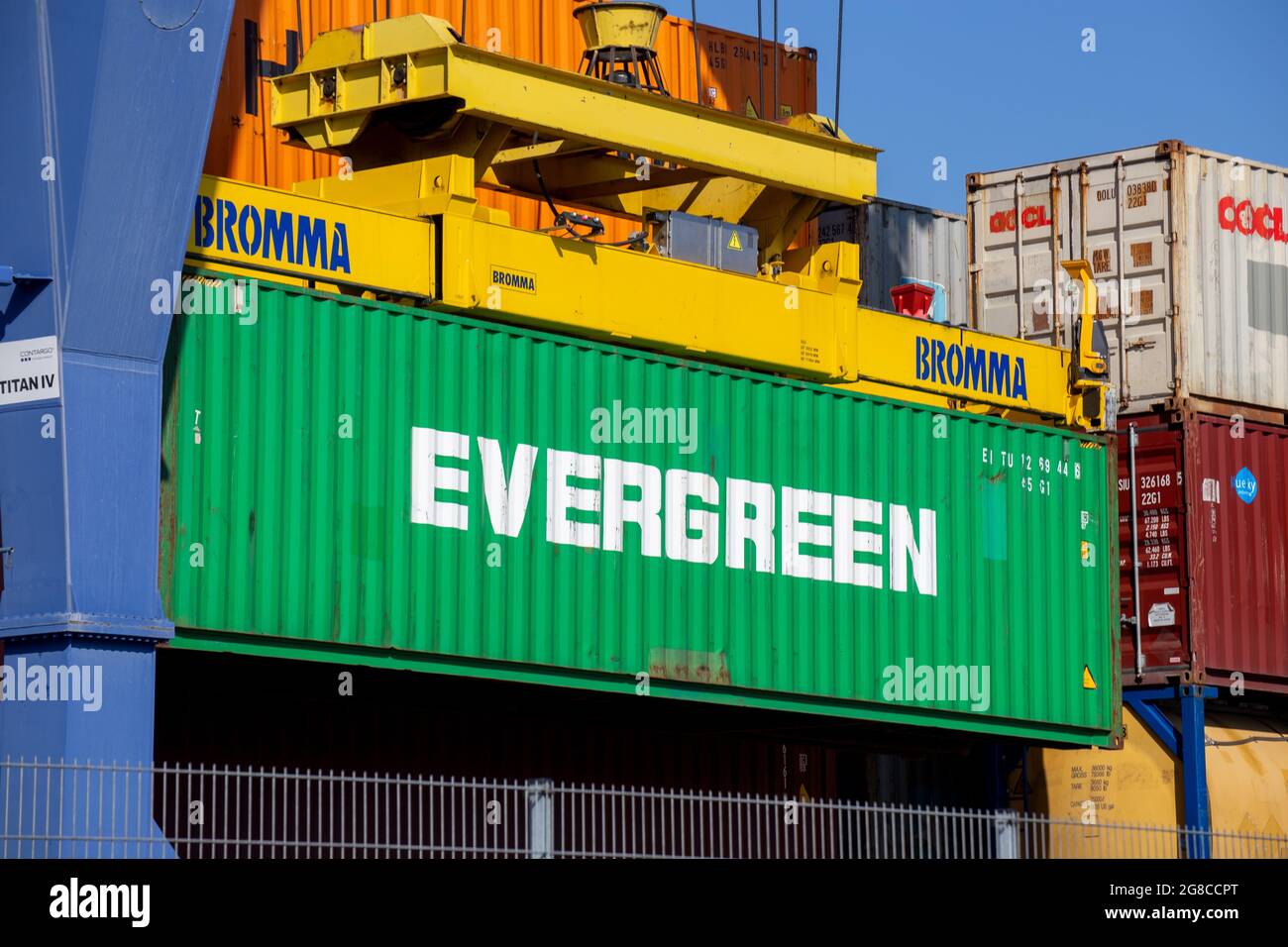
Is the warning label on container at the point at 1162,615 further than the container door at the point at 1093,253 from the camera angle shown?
No

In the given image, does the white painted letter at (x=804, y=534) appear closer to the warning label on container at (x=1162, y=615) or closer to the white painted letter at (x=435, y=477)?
the white painted letter at (x=435, y=477)

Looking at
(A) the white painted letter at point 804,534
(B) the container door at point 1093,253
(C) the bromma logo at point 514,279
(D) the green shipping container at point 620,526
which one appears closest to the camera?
(D) the green shipping container at point 620,526

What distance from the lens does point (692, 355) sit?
2012 cm

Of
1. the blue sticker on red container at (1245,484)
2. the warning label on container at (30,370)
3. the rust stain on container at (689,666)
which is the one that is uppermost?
the blue sticker on red container at (1245,484)

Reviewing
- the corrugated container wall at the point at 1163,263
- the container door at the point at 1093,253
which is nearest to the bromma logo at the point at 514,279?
the container door at the point at 1093,253

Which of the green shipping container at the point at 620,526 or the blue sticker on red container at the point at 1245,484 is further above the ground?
the blue sticker on red container at the point at 1245,484

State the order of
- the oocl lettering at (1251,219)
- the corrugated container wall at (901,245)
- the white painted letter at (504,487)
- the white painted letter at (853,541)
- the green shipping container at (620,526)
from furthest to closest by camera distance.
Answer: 1. the corrugated container wall at (901,245)
2. the oocl lettering at (1251,219)
3. the white painted letter at (853,541)
4. the white painted letter at (504,487)
5. the green shipping container at (620,526)

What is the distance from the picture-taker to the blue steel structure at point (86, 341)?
15.0 meters

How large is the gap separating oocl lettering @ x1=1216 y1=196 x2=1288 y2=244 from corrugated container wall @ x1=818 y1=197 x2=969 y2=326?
3.34 m

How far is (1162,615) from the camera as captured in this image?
2492cm

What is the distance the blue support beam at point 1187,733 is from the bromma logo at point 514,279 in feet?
32.1
